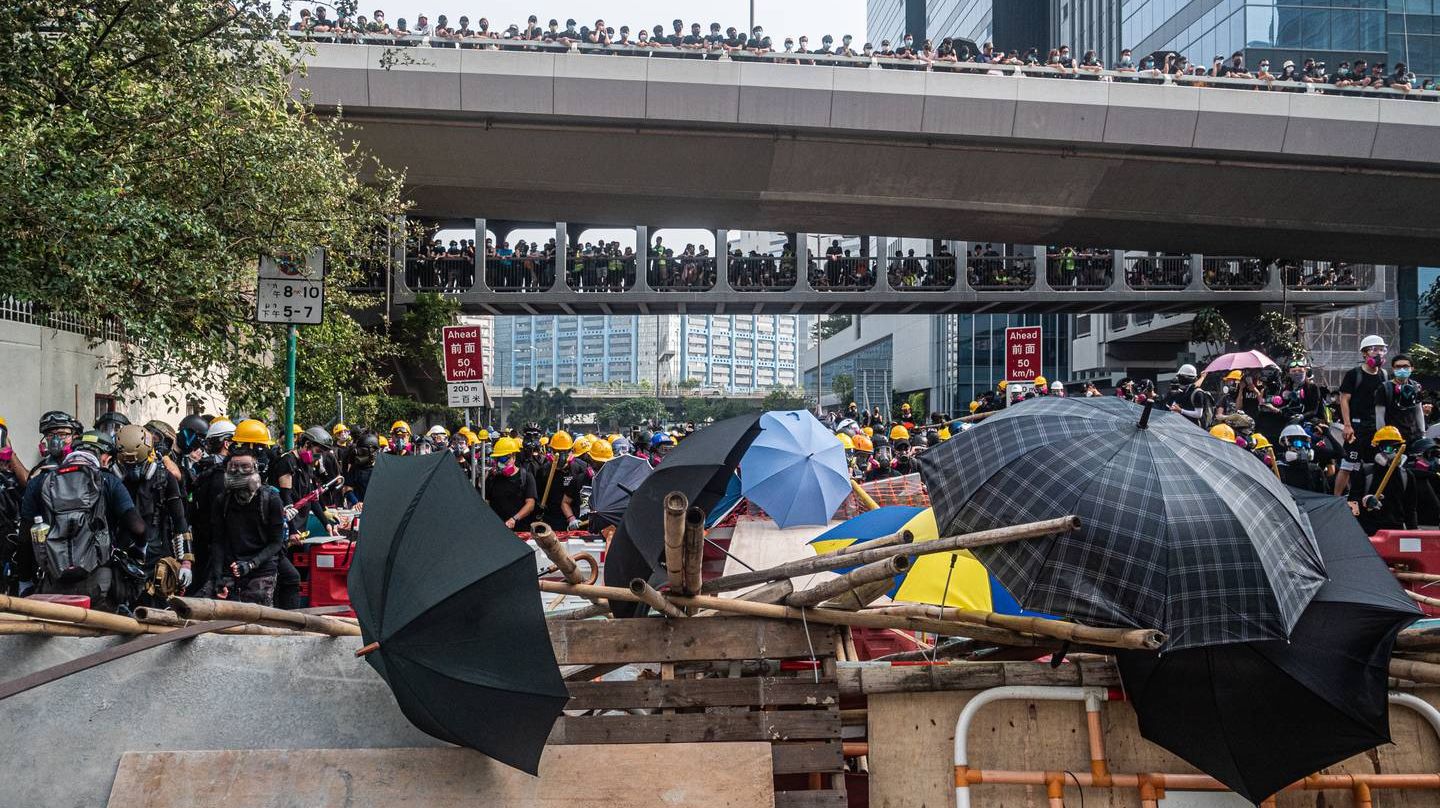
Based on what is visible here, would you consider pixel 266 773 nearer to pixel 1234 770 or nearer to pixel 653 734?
pixel 653 734

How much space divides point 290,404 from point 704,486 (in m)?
6.79

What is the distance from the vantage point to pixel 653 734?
424 centimetres

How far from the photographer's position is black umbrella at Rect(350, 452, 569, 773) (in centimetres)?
375

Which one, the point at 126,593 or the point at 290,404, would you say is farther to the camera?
the point at 290,404

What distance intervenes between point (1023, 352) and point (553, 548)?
16.4 metres

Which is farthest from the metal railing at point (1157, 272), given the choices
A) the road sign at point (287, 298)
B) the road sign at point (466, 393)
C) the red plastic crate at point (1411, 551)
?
the road sign at point (287, 298)

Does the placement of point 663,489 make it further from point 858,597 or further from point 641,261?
point 641,261

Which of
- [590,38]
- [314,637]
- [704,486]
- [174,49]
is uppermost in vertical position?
[590,38]

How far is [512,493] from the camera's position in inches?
459

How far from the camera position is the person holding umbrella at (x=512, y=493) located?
11359 millimetres

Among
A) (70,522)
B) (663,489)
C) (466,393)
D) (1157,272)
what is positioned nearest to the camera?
(663,489)

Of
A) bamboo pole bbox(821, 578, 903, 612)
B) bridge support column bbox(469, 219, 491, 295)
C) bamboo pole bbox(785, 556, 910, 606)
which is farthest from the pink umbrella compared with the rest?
bridge support column bbox(469, 219, 491, 295)

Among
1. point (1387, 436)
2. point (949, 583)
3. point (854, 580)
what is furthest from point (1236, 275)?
point (854, 580)

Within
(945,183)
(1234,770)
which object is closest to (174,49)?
(1234,770)
